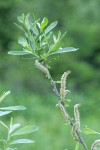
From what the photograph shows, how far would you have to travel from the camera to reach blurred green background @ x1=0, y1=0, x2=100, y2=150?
9.94 m

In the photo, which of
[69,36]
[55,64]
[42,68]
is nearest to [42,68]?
[42,68]

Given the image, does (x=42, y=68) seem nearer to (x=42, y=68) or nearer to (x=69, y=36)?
(x=42, y=68)

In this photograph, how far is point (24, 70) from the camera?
1172 centimetres

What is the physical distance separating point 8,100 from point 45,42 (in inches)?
344

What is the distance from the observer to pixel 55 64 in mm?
12352

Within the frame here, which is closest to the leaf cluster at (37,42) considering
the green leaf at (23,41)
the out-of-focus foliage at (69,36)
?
the green leaf at (23,41)

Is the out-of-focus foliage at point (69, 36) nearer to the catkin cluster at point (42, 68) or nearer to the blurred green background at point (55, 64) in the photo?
the blurred green background at point (55, 64)

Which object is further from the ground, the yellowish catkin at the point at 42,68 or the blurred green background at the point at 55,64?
the blurred green background at the point at 55,64

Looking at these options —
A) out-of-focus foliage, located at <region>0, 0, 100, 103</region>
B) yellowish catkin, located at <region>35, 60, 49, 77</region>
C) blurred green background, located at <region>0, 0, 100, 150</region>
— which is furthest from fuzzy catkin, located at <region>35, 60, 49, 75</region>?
out-of-focus foliage, located at <region>0, 0, 100, 103</region>

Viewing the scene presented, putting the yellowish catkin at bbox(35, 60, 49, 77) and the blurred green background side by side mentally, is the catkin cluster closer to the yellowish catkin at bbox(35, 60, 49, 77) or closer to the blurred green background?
the yellowish catkin at bbox(35, 60, 49, 77)

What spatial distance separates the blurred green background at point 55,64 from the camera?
9938 mm

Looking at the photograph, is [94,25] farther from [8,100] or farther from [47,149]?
[47,149]

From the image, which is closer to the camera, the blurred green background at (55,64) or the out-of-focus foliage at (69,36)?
the blurred green background at (55,64)

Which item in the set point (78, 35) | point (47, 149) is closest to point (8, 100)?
point (47, 149)
